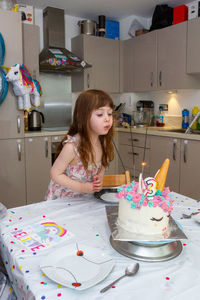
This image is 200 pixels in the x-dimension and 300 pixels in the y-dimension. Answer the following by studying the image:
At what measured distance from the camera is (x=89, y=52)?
359 cm

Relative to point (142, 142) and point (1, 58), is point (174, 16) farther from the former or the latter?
point (1, 58)

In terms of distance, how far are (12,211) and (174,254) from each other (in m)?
0.69

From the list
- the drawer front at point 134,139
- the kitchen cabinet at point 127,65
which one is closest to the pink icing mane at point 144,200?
the drawer front at point 134,139

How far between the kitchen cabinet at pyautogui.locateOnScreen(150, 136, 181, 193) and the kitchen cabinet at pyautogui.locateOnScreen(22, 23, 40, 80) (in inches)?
61.9

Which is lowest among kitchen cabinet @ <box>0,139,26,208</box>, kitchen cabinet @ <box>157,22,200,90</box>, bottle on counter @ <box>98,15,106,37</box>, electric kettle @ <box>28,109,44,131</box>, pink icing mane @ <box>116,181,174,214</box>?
kitchen cabinet @ <box>0,139,26,208</box>

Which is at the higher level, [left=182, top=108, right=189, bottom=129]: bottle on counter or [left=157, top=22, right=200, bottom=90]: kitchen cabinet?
[left=157, top=22, right=200, bottom=90]: kitchen cabinet

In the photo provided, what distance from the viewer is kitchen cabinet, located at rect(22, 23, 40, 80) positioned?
9.84 ft

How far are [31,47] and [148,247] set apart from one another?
279 centimetres

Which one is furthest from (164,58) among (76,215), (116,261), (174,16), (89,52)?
(116,261)

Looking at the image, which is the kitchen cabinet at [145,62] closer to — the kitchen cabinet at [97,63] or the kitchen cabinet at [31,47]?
the kitchen cabinet at [97,63]

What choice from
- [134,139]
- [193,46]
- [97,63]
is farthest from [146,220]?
[97,63]

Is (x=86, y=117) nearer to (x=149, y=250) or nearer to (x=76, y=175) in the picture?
(x=76, y=175)

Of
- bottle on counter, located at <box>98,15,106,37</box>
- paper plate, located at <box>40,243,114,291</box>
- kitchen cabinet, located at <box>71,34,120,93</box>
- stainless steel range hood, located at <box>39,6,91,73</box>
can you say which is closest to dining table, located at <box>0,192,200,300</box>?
paper plate, located at <box>40,243,114,291</box>

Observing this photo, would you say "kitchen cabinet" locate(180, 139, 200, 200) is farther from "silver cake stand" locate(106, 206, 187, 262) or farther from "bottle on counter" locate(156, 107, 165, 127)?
"silver cake stand" locate(106, 206, 187, 262)
